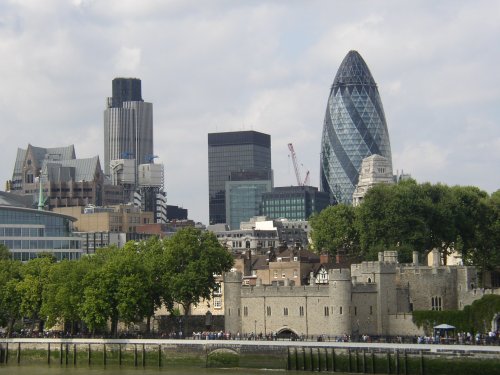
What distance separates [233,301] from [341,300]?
1223 centimetres

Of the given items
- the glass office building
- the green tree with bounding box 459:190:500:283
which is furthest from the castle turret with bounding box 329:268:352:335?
the glass office building

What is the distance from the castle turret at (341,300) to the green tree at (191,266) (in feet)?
49.7

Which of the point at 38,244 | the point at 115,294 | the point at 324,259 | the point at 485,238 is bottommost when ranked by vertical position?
the point at 115,294

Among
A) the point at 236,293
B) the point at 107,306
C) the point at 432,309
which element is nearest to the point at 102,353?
the point at 107,306

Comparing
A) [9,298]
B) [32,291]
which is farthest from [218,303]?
[9,298]

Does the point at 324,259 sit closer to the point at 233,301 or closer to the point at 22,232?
the point at 233,301

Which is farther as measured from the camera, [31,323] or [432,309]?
[31,323]

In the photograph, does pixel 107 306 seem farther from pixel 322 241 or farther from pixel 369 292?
pixel 322 241

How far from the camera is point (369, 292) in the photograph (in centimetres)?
10544

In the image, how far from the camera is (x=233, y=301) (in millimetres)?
111875

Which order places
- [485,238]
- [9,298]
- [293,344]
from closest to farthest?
[293,344], [9,298], [485,238]

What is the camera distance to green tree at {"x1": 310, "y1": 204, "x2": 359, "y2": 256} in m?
145

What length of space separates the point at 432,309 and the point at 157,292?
25564mm

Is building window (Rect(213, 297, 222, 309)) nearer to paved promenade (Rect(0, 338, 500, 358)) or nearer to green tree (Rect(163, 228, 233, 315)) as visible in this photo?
green tree (Rect(163, 228, 233, 315))
